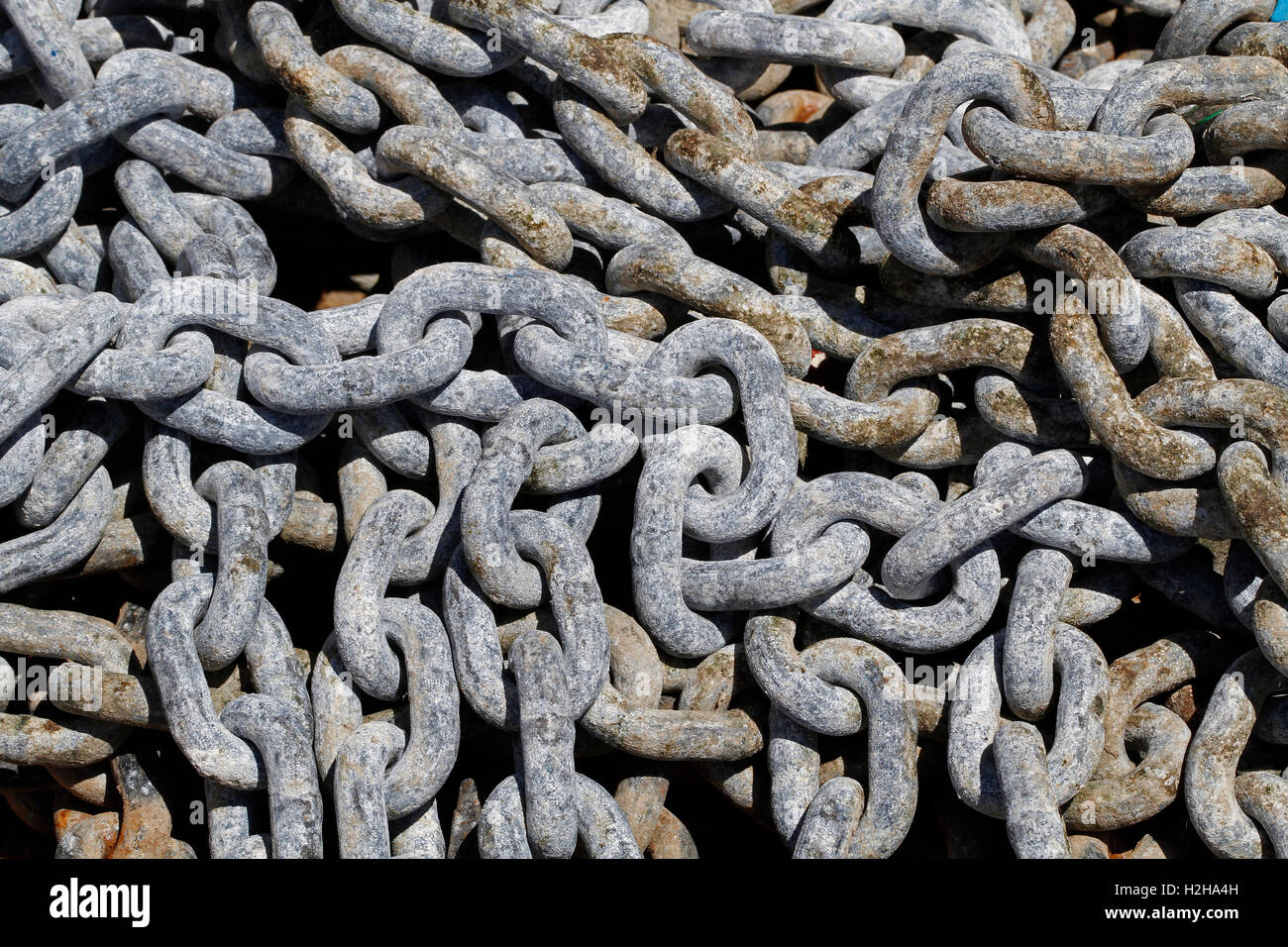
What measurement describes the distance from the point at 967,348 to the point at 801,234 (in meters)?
0.46

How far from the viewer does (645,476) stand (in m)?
2.56

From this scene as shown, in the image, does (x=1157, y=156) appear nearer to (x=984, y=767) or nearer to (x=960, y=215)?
(x=960, y=215)

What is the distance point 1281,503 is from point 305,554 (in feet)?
6.72

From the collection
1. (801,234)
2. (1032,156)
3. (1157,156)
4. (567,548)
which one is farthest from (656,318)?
(1157,156)

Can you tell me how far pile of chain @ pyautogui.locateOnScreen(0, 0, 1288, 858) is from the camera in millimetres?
2467

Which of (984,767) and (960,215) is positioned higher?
(960,215)

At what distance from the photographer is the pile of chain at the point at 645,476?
2.47 m

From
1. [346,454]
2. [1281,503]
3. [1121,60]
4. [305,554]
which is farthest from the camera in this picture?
[1121,60]

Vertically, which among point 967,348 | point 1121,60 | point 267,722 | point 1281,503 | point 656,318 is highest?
point 1121,60

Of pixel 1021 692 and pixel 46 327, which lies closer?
pixel 1021 692

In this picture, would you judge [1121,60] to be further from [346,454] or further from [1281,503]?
[346,454]

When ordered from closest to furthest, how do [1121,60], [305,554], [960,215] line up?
[960,215]
[305,554]
[1121,60]

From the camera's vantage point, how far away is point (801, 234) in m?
2.87

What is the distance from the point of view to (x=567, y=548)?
2500 mm
